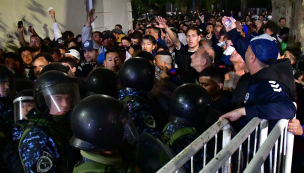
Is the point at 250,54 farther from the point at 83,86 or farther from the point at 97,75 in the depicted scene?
the point at 83,86

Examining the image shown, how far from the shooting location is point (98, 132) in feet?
5.73

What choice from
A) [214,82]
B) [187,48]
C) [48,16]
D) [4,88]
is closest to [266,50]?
[214,82]

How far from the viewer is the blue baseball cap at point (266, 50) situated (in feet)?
7.47

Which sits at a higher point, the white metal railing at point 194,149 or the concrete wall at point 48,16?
the concrete wall at point 48,16

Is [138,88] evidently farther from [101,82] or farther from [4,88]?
[4,88]

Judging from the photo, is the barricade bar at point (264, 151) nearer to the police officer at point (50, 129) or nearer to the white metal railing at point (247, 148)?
the white metal railing at point (247, 148)

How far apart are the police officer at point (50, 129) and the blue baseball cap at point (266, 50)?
158 cm

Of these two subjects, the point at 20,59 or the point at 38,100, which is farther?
the point at 20,59

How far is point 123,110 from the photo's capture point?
1.88 meters

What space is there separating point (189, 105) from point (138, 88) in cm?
87

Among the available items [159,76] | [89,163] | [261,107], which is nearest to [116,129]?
[89,163]

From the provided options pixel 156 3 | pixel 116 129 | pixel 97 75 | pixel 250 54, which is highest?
pixel 156 3

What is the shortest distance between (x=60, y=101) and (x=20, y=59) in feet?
10.3

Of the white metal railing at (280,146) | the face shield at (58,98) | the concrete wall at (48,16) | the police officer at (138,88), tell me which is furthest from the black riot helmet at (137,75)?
the concrete wall at (48,16)
